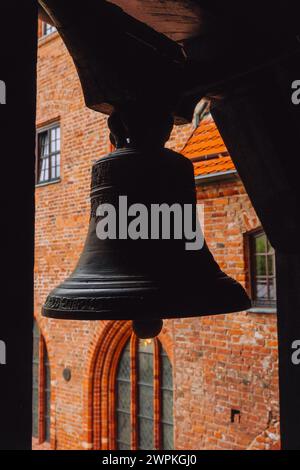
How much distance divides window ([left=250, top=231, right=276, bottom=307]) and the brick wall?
0.16 m

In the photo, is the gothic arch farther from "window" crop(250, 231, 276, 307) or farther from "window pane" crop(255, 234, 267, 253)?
"window pane" crop(255, 234, 267, 253)

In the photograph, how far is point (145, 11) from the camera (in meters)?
1.57

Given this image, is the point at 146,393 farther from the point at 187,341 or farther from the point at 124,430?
the point at 187,341

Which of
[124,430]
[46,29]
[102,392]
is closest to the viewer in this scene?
[124,430]

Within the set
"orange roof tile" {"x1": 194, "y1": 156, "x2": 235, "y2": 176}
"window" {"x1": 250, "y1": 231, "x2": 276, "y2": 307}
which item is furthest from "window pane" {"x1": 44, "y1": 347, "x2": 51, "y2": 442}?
"orange roof tile" {"x1": 194, "y1": 156, "x2": 235, "y2": 176}

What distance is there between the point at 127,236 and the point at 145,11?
69 centimetres

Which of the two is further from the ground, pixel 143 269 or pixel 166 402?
pixel 143 269

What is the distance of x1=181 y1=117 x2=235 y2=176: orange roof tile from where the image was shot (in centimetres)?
568

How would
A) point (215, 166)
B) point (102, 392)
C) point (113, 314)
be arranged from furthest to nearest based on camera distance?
point (102, 392), point (215, 166), point (113, 314)

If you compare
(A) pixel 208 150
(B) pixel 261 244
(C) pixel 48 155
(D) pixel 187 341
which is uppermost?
(C) pixel 48 155

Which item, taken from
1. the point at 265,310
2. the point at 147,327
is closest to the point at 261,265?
the point at 265,310

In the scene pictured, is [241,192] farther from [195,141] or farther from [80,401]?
[80,401]

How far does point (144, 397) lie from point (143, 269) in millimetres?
6629

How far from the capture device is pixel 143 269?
1491 mm
